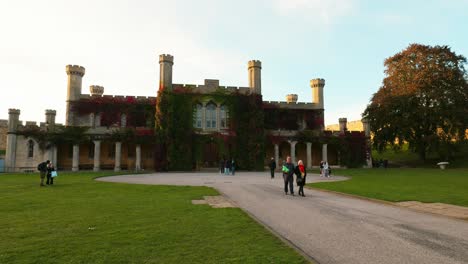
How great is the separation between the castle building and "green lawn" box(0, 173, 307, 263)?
2930 cm

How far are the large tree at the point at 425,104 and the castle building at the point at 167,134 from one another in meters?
4.39

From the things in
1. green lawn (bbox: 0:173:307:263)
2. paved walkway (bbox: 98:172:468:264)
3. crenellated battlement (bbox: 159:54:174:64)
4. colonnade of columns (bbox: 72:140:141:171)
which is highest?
crenellated battlement (bbox: 159:54:174:64)

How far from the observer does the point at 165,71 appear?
1699 inches

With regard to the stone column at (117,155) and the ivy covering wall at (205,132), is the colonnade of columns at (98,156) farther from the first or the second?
the ivy covering wall at (205,132)

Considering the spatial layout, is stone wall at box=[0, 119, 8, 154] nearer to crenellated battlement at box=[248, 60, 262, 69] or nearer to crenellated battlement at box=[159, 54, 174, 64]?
crenellated battlement at box=[159, 54, 174, 64]

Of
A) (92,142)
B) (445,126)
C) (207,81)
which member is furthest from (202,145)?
(445,126)

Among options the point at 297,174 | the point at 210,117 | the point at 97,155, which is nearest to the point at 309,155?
the point at 210,117

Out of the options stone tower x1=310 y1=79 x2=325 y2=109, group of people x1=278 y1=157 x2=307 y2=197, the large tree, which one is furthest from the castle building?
group of people x1=278 y1=157 x2=307 y2=197

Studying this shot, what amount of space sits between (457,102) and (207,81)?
33.4 m

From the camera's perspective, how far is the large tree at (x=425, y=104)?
144ft

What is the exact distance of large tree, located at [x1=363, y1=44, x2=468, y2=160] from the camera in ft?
144

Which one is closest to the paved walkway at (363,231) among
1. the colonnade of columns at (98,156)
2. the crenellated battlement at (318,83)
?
the colonnade of columns at (98,156)

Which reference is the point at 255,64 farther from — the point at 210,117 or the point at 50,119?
the point at 50,119

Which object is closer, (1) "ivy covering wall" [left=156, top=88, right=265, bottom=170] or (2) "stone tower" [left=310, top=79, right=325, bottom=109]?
(1) "ivy covering wall" [left=156, top=88, right=265, bottom=170]
